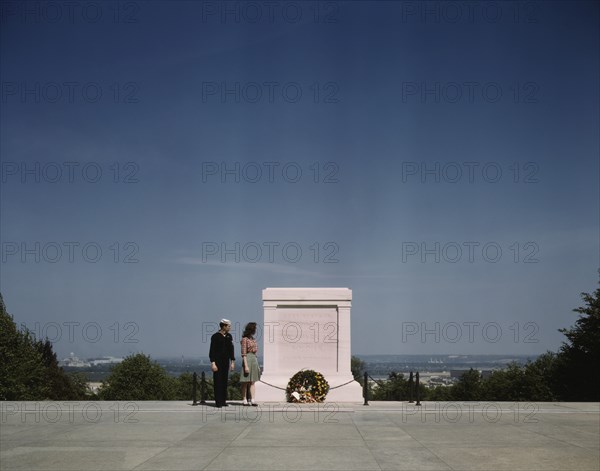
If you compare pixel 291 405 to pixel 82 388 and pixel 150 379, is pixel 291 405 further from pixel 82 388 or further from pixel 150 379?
pixel 82 388

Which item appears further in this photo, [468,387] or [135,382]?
[468,387]

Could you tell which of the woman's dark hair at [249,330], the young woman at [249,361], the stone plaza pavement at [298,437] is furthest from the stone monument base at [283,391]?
the woman's dark hair at [249,330]

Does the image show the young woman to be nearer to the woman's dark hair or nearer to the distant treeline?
the woman's dark hair

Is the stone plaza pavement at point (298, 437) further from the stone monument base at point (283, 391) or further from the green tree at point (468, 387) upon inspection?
the green tree at point (468, 387)

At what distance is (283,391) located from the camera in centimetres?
1858

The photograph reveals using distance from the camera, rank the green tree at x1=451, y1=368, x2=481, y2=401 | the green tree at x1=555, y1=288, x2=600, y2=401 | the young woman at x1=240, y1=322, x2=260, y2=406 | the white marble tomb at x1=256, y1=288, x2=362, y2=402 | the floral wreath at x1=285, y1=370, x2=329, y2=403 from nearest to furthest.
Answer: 1. the young woman at x1=240, y1=322, x2=260, y2=406
2. the floral wreath at x1=285, y1=370, x2=329, y2=403
3. the white marble tomb at x1=256, y1=288, x2=362, y2=402
4. the green tree at x1=555, y1=288, x2=600, y2=401
5. the green tree at x1=451, y1=368, x2=481, y2=401

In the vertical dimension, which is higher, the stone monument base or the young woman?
the young woman

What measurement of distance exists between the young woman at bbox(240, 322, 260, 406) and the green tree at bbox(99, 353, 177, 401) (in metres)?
61.1

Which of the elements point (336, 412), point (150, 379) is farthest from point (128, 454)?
point (150, 379)

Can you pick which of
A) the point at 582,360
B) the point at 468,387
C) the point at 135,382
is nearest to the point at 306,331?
the point at 582,360

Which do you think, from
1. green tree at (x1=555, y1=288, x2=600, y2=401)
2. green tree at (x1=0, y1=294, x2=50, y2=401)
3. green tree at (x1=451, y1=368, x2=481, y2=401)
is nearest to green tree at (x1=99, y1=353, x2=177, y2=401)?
green tree at (x1=0, y1=294, x2=50, y2=401)

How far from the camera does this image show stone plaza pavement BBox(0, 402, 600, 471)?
943 cm

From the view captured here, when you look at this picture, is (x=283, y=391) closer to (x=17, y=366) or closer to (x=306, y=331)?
(x=306, y=331)

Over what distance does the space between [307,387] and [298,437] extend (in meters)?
6.27
